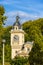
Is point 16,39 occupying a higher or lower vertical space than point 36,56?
lower

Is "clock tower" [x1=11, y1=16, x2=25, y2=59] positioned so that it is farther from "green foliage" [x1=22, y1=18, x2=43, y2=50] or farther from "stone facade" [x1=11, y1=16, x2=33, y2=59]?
"green foliage" [x1=22, y1=18, x2=43, y2=50]

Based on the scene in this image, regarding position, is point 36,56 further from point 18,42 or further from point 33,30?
point 33,30

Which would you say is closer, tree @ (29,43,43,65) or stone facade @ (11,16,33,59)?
tree @ (29,43,43,65)

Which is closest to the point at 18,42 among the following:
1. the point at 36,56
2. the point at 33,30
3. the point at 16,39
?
the point at 16,39

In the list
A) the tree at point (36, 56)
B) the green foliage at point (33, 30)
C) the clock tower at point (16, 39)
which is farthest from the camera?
the green foliage at point (33, 30)

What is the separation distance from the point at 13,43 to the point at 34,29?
43.5 ft

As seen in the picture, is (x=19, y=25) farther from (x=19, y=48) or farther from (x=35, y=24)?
(x=35, y=24)

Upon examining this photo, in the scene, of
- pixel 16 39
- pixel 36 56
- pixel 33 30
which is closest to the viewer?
pixel 36 56

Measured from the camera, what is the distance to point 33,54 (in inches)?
1699

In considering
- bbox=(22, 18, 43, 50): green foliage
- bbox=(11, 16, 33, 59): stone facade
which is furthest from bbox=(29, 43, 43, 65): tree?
bbox=(11, 16, 33, 59): stone facade

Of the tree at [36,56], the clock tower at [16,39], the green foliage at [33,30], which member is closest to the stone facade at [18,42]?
the clock tower at [16,39]

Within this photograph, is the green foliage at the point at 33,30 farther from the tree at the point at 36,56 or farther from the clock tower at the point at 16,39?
the tree at the point at 36,56

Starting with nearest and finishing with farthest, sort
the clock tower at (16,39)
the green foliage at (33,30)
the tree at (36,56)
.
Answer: the tree at (36,56)
the clock tower at (16,39)
the green foliage at (33,30)

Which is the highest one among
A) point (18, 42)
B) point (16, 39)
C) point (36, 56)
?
point (36, 56)
